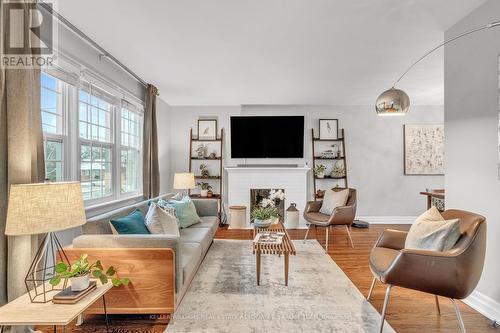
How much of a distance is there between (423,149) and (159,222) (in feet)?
18.5

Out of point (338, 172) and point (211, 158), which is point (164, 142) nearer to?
point (211, 158)

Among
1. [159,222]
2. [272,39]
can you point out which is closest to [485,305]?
[159,222]

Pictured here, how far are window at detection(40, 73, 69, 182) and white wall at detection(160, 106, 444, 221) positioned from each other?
336 cm

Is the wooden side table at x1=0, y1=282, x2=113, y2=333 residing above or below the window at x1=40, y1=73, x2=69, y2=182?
below

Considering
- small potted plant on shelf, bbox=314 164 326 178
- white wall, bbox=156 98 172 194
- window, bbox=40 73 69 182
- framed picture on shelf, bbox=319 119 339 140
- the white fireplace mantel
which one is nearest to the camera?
window, bbox=40 73 69 182

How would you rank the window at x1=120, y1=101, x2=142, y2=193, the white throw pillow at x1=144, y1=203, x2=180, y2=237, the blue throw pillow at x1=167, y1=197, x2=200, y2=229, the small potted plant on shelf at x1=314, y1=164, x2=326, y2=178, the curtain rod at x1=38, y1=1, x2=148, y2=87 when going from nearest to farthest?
the curtain rod at x1=38, y1=1, x2=148, y2=87 < the white throw pillow at x1=144, y1=203, x2=180, y2=237 < the blue throw pillow at x1=167, y1=197, x2=200, y2=229 < the window at x1=120, y1=101, x2=142, y2=193 < the small potted plant on shelf at x1=314, y1=164, x2=326, y2=178

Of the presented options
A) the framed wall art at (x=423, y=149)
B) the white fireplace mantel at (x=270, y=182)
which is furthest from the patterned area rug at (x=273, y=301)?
the framed wall art at (x=423, y=149)

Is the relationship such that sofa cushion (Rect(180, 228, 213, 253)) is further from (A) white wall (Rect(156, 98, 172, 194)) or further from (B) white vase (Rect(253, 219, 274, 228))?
(A) white wall (Rect(156, 98, 172, 194))

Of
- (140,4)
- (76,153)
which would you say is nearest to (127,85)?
(76,153)

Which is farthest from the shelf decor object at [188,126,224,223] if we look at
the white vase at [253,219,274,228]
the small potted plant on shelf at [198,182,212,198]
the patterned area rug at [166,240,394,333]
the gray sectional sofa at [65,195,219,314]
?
the gray sectional sofa at [65,195,219,314]

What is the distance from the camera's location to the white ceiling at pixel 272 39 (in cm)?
232

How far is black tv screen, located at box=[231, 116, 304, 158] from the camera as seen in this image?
5.78 metres

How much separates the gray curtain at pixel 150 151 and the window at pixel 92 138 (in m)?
0.15

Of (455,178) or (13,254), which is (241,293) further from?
(455,178)
